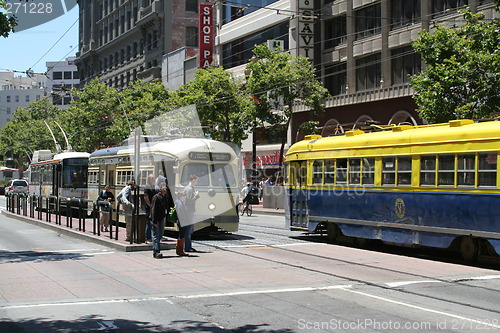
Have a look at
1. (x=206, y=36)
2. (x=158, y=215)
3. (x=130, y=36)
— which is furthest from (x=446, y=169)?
(x=130, y=36)

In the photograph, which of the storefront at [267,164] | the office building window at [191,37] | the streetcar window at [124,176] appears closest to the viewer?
the streetcar window at [124,176]

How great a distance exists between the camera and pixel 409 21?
125 ft

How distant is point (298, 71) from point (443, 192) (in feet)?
84.5

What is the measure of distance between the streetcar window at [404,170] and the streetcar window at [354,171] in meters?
1.62

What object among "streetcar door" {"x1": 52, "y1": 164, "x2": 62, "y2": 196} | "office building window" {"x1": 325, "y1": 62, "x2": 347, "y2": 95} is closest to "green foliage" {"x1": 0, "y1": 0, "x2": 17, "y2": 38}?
"streetcar door" {"x1": 52, "y1": 164, "x2": 62, "y2": 196}

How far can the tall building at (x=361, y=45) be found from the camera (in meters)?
37.3

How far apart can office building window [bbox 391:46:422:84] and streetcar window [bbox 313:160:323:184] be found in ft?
62.3

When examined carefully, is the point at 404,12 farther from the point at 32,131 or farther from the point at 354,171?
the point at 32,131

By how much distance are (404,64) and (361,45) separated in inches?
155

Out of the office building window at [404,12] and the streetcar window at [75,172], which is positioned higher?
the office building window at [404,12]

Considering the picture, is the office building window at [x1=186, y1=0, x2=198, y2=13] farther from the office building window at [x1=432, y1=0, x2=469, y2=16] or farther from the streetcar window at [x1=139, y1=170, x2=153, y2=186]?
the streetcar window at [x1=139, y1=170, x2=153, y2=186]

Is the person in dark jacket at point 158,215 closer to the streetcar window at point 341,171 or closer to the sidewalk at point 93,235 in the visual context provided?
the sidewalk at point 93,235

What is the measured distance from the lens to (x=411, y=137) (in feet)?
54.5

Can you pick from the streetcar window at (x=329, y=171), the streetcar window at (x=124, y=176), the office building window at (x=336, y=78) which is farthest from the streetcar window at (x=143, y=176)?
the office building window at (x=336, y=78)
